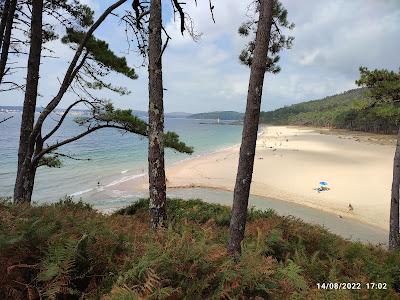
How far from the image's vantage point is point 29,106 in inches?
312

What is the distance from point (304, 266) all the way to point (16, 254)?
460cm

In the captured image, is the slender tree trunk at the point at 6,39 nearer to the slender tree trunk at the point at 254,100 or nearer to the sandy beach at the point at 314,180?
the slender tree trunk at the point at 254,100

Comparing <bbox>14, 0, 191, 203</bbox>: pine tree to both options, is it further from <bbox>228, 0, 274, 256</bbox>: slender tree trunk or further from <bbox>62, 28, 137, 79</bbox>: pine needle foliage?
<bbox>228, 0, 274, 256</bbox>: slender tree trunk

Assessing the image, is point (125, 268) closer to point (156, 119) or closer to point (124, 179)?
point (156, 119)

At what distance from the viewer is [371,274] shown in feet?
20.2

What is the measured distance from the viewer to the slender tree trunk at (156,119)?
573 cm

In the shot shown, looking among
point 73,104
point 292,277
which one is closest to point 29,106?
point 73,104

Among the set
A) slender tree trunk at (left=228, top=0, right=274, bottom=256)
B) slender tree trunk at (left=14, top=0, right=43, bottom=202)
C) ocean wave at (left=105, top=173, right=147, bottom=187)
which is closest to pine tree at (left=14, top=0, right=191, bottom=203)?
slender tree trunk at (left=14, top=0, right=43, bottom=202)

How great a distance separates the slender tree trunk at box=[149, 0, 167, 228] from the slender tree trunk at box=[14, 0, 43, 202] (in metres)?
3.63

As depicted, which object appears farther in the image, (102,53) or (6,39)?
(102,53)

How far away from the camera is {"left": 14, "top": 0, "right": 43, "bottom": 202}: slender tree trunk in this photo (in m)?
7.81

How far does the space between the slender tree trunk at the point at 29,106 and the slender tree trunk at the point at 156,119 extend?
363 centimetres

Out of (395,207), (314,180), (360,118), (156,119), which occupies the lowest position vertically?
(314,180)

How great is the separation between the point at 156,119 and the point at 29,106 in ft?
12.8
